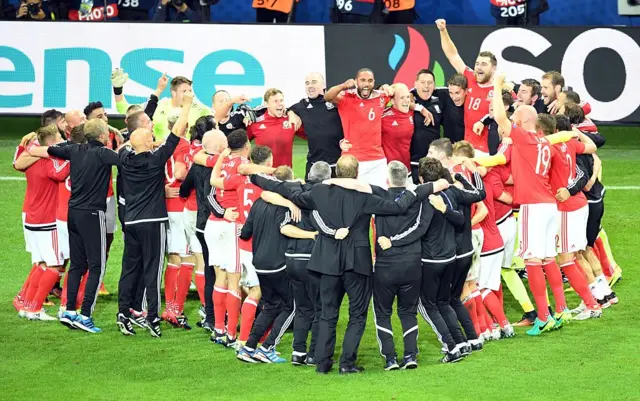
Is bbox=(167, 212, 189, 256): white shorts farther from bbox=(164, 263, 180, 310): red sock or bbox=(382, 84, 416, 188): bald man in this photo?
bbox=(382, 84, 416, 188): bald man

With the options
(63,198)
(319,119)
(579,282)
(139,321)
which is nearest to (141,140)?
(63,198)

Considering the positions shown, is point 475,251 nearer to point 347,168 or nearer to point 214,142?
point 347,168

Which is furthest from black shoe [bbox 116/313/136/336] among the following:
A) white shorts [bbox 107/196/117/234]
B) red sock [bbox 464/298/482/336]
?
red sock [bbox 464/298/482/336]

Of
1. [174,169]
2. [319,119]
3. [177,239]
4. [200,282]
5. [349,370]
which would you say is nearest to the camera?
[349,370]

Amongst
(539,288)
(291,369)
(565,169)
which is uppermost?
(565,169)

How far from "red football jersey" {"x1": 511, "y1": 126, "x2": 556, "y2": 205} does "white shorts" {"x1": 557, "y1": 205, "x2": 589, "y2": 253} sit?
0.51m

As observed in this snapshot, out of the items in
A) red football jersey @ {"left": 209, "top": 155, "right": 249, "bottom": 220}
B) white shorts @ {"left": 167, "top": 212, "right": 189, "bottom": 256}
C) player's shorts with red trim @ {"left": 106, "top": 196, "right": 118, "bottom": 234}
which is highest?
red football jersey @ {"left": 209, "top": 155, "right": 249, "bottom": 220}

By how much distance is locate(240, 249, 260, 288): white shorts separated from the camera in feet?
36.7

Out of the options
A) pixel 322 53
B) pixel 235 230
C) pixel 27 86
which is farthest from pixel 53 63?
pixel 235 230

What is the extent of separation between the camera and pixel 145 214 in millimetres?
11719

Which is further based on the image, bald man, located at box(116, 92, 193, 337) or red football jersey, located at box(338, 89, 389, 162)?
red football jersey, located at box(338, 89, 389, 162)

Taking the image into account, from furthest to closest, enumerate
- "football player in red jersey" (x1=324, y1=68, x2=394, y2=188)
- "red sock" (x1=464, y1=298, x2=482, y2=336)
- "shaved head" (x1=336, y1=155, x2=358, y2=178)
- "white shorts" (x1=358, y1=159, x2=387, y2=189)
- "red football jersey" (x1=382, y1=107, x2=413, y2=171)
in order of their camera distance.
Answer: "red football jersey" (x1=382, y1=107, x2=413, y2=171)
"white shorts" (x1=358, y1=159, x2=387, y2=189)
"football player in red jersey" (x1=324, y1=68, x2=394, y2=188)
"red sock" (x1=464, y1=298, x2=482, y2=336)
"shaved head" (x1=336, y1=155, x2=358, y2=178)

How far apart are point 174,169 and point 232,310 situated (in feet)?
5.67

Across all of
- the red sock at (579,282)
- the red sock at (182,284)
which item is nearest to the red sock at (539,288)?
the red sock at (579,282)
